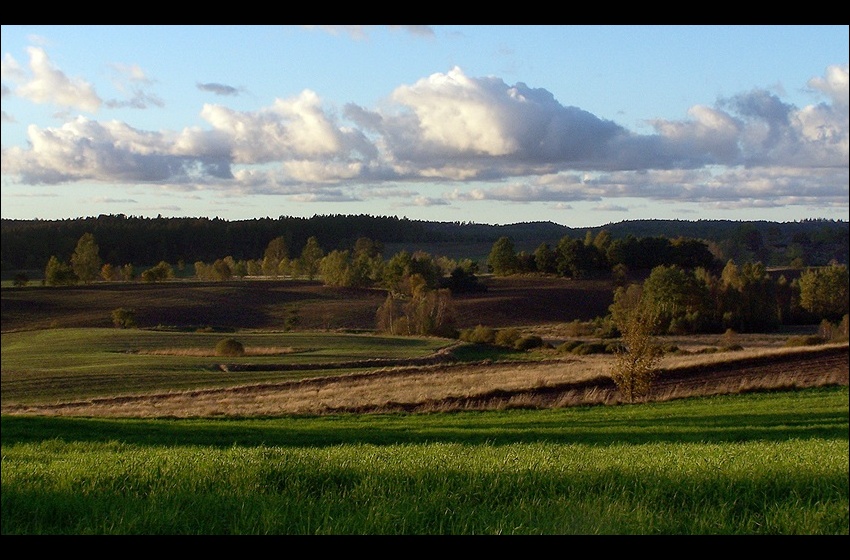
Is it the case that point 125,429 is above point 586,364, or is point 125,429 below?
below

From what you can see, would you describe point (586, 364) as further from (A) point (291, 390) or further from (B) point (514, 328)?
(A) point (291, 390)

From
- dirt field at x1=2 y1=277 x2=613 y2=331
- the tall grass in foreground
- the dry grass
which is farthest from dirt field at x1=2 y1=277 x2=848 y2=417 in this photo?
the tall grass in foreground

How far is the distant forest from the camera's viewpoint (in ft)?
27.6

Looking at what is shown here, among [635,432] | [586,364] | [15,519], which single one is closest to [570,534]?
[15,519]

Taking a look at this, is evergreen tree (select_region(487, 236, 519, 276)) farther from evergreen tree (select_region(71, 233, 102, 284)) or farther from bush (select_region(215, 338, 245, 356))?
evergreen tree (select_region(71, 233, 102, 284))

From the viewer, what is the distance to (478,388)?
19750 mm

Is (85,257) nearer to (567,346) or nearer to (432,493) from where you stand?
(432,493)

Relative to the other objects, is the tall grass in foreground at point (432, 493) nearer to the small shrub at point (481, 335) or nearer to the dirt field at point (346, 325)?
the dirt field at point (346, 325)

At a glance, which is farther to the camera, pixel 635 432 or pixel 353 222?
pixel 635 432

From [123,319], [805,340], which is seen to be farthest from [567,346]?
[123,319]

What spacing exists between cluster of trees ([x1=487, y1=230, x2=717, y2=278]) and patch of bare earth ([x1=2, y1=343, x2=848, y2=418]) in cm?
268

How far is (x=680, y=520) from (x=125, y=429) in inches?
574

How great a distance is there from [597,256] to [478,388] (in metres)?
7.16
